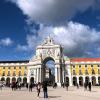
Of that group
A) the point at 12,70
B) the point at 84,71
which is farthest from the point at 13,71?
the point at 84,71

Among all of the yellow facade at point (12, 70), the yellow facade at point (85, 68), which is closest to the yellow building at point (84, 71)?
the yellow facade at point (85, 68)

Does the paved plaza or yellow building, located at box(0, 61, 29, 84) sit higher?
yellow building, located at box(0, 61, 29, 84)

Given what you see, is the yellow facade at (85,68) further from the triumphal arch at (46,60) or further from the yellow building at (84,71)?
the triumphal arch at (46,60)

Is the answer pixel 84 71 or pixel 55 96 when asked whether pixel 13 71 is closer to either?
pixel 84 71

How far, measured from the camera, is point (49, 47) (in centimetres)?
14012

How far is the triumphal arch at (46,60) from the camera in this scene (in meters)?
134

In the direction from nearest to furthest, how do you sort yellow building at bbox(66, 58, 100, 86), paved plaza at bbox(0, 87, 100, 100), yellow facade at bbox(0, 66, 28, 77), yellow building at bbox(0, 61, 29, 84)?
1. paved plaza at bbox(0, 87, 100, 100)
2. yellow building at bbox(66, 58, 100, 86)
3. yellow building at bbox(0, 61, 29, 84)
4. yellow facade at bbox(0, 66, 28, 77)

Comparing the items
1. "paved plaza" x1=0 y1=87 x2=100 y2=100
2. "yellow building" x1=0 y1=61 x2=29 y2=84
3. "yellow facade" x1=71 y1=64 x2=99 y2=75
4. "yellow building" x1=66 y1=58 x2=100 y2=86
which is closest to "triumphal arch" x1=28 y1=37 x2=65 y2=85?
"yellow building" x1=0 y1=61 x2=29 y2=84

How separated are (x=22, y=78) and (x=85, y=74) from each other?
34717 mm

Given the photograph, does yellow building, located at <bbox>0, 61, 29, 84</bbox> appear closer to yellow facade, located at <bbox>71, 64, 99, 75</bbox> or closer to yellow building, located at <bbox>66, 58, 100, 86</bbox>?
yellow building, located at <bbox>66, 58, 100, 86</bbox>

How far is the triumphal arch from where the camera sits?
439 ft

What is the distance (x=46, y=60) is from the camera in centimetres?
14012

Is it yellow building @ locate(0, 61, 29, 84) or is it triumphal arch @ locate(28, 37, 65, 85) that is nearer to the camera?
triumphal arch @ locate(28, 37, 65, 85)

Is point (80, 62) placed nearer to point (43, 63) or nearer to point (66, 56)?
point (66, 56)
